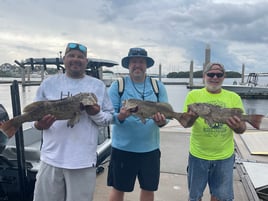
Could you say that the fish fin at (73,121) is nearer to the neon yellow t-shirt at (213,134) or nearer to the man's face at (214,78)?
the neon yellow t-shirt at (213,134)

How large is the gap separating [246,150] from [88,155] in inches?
201

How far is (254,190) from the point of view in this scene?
4.57 m

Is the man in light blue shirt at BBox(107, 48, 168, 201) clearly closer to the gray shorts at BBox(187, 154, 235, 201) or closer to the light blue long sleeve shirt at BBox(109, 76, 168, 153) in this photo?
the light blue long sleeve shirt at BBox(109, 76, 168, 153)

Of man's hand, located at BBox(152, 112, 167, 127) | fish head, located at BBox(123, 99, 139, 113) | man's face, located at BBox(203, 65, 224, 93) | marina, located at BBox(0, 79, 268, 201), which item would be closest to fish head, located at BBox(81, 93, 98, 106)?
fish head, located at BBox(123, 99, 139, 113)

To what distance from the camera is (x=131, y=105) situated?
3.19 m

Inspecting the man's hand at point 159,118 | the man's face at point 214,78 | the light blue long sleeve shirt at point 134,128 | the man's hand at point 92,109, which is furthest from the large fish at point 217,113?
the man's hand at point 92,109

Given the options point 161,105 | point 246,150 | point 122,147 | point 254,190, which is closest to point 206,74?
point 161,105

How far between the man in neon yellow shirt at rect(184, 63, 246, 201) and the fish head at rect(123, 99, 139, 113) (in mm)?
658

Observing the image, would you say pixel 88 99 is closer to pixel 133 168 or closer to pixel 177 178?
pixel 133 168

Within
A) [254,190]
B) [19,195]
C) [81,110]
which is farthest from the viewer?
[254,190]

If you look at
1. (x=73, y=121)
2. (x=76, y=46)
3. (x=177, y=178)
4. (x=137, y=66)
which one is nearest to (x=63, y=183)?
(x=73, y=121)

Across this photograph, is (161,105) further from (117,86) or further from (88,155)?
(88,155)

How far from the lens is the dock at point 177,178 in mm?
4457

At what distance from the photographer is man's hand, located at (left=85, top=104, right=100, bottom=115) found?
2795 millimetres
